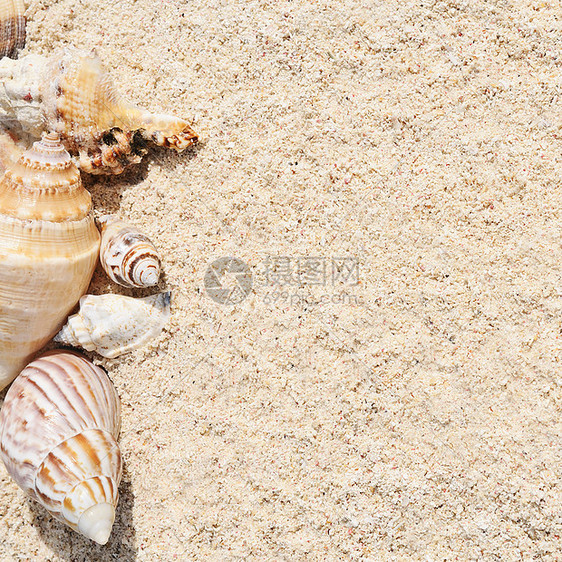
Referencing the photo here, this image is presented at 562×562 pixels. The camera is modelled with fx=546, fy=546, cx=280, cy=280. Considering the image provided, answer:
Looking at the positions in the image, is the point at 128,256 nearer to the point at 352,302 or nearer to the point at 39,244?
the point at 39,244

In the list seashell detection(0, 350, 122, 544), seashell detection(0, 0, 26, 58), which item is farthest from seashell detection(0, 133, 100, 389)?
seashell detection(0, 0, 26, 58)

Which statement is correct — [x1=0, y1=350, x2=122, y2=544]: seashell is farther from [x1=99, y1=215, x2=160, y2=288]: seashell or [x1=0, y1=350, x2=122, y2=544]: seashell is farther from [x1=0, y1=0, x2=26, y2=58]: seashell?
[x1=0, y1=0, x2=26, y2=58]: seashell

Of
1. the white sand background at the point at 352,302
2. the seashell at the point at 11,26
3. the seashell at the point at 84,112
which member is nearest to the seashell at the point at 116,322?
the white sand background at the point at 352,302

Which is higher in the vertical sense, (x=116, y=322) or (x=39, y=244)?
(x=39, y=244)

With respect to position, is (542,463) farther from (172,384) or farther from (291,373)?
(172,384)

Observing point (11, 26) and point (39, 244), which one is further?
point (11, 26)

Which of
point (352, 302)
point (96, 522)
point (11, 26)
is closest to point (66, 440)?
point (96, 522)

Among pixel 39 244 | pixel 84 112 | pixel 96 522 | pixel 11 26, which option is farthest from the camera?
pixel 11 26
